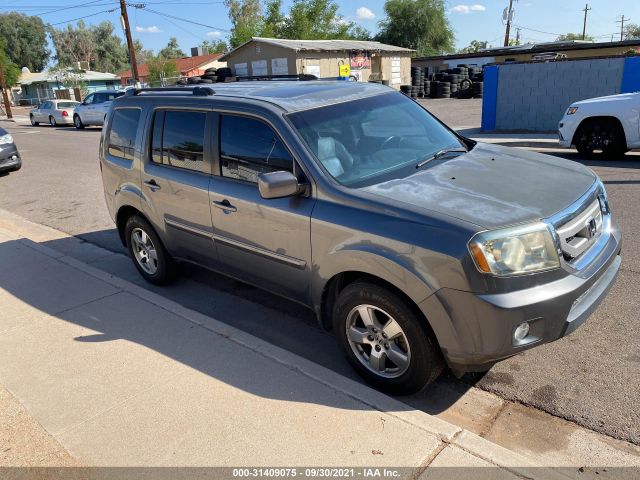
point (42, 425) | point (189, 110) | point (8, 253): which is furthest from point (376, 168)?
point (8, 253)

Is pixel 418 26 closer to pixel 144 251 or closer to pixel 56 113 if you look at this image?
pixel 56 113

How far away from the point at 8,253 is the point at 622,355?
21.6ft

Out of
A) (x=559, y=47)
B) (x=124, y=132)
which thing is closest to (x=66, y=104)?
(x=124, y=132)

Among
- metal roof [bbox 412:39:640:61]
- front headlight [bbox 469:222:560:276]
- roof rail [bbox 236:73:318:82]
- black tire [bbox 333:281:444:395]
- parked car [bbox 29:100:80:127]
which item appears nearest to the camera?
front headlight [bbox 469:222:560:276]

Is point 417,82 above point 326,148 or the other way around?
the other way around

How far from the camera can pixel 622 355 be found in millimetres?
3568

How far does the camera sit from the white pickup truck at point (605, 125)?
30.9 feet

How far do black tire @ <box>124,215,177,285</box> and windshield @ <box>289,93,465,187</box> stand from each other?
2113 millimetres

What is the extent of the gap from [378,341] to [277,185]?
3.78 feet

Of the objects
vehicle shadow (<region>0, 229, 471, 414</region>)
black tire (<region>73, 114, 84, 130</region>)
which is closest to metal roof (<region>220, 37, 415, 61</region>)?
black tire (<region>73, 114, 84, 130</region>)

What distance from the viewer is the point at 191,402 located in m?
3.26

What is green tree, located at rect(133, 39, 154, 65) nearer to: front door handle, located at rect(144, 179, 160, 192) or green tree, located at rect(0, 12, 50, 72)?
green tree, located at rect(0, 12, 50, 72)

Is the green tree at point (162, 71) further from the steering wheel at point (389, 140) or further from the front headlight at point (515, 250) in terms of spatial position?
the front headlight at point (515, 250)

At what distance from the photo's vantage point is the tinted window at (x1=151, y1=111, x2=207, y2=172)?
429 centimetres
